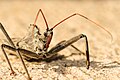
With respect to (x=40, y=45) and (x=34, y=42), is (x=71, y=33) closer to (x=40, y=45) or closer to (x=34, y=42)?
(x=34, y=42)

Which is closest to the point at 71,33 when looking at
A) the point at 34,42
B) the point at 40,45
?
the point at 34,42

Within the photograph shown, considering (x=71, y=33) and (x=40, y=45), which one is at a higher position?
(x=71, y=33)

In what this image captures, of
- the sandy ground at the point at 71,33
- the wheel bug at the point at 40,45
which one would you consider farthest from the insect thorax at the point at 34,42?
the sandy ground at the point at 71,33

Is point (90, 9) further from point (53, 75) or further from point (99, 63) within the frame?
point (53, 75)

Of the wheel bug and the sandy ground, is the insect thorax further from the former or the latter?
the sandy ground

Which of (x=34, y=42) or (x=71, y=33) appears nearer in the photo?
(x=34, y=42)

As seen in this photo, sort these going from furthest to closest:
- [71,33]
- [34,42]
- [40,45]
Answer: [71,33]
[34,42]
[40,45]

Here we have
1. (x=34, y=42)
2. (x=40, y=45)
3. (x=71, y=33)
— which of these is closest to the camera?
(x=40, y=45)

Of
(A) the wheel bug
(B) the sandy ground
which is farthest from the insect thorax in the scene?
(B) the sandy ground
